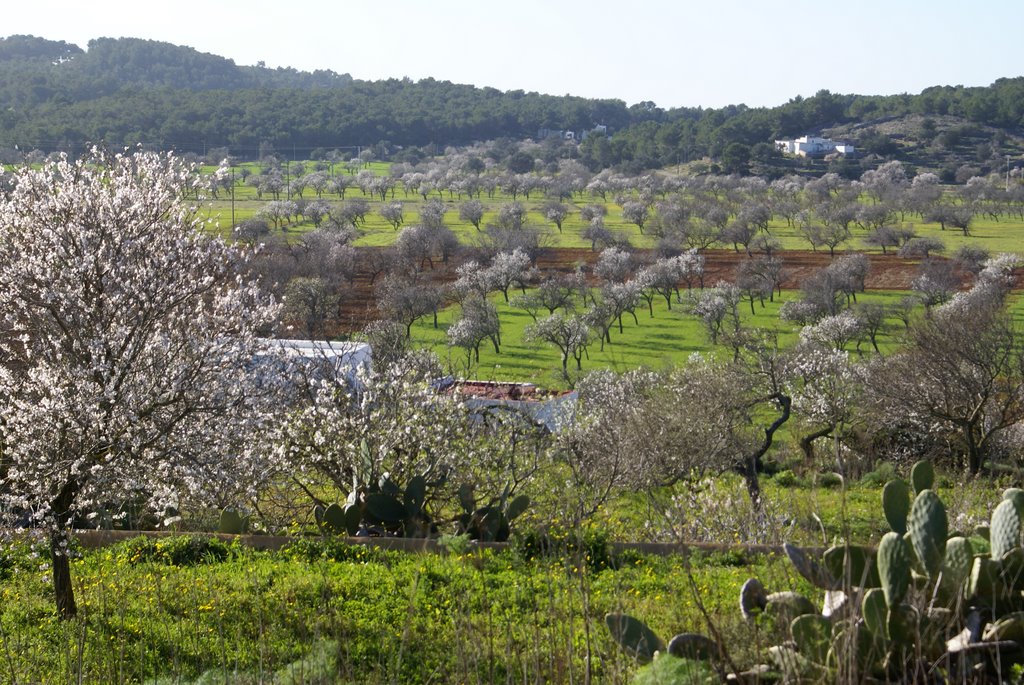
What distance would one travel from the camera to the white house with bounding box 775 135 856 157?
137 m

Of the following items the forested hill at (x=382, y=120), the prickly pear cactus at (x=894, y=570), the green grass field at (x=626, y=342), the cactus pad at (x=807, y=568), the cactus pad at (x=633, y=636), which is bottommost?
the green grass field at (x=626, y=342)

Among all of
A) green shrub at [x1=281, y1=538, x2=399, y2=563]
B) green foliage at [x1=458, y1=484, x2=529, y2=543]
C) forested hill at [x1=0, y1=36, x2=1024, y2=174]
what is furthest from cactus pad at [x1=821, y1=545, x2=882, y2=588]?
forested hill at [x1=0, y1=36, x2=1024, y2=174]

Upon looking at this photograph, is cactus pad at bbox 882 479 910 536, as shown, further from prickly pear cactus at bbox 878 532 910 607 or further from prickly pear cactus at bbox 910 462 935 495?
prickly pear cactus at bbox 878 532 910 607

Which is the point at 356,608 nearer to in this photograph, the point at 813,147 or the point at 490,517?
the point at 490,517

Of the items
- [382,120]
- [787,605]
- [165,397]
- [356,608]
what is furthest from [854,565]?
[382,120]

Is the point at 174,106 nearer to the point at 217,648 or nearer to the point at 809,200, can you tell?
the point at 809,200

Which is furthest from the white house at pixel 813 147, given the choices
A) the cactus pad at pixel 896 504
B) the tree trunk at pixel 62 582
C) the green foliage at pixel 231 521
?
the cactus pad at pixel 896 504

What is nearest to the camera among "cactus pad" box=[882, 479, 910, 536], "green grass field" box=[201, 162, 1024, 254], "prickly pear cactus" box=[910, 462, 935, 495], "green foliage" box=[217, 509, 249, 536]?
"cactus pad" box=[882, 479, 910, 536]

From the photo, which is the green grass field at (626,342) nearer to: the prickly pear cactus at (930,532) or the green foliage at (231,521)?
the green foliage at (231,521)

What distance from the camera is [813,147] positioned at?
140000 millimetres

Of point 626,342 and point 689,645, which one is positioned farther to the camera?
point 626,342

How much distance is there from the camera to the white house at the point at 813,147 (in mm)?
136712

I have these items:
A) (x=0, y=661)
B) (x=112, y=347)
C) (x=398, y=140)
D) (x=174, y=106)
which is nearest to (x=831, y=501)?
(x=112, y=347)

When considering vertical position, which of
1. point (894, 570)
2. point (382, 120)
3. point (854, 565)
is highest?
point (382, 120)
